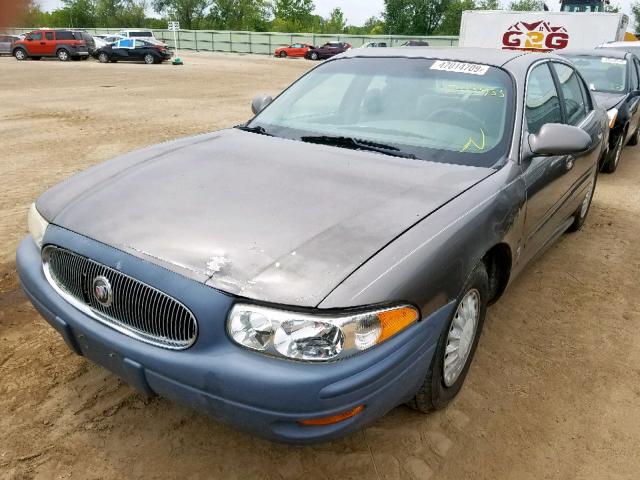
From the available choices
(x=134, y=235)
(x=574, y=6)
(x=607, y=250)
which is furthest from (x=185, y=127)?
(x=574, y=6)

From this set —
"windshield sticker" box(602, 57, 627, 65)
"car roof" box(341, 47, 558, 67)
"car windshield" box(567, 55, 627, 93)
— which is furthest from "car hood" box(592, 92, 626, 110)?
"car roof" box(341, 47, 558, 67)

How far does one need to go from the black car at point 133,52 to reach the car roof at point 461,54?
1066 inches

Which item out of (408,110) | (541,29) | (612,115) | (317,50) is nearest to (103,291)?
(408,110)

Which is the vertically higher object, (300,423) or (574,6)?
(574,6)

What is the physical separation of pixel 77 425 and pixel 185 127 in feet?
26.2

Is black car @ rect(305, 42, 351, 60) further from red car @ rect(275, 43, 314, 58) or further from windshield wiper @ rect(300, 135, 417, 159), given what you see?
windshield wiper @ rect(300, 135, 417, 159)

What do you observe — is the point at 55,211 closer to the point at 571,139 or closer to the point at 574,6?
the point at 571,139

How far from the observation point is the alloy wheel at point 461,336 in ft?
7.95

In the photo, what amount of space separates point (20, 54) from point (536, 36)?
83.7 feet

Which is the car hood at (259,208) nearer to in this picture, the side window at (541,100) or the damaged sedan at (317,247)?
the damaged sedan at (317,247)

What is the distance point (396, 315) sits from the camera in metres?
1.89

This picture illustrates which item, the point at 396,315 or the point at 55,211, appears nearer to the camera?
the point at 396,315

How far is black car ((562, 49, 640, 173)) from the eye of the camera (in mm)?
6699

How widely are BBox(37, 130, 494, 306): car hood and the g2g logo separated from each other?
Result: 61.1ft
